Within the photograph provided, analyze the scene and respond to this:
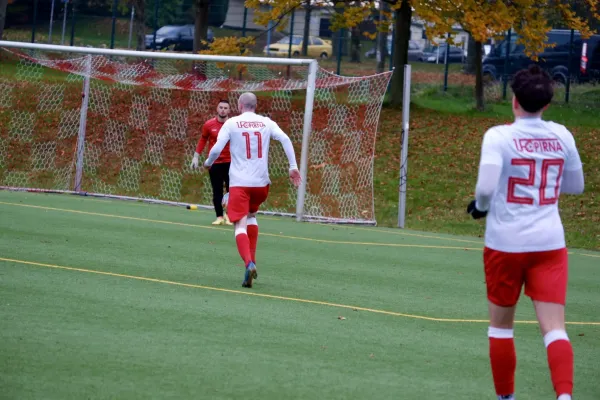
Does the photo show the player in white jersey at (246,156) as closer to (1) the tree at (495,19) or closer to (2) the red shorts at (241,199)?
(2) the red shorts at (241,199)

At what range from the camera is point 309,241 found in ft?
46.7

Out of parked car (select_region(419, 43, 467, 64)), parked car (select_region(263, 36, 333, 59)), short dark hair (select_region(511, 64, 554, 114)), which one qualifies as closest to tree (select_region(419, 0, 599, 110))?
parked car (select_region(263, 36, 333, 59))

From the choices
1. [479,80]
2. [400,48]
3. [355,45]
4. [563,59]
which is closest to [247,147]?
[400,48]

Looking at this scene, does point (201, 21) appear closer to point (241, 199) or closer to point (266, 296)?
point (241, 199)

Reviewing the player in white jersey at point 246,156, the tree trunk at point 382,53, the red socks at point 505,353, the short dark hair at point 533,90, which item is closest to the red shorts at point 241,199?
the player in white jersey at point 246,156

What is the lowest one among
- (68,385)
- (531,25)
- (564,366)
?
(68,385)

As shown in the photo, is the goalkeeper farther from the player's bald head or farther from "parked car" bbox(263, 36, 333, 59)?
"parked car" bbox(263, 36, 333, 59)

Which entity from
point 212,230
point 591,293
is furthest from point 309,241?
point 591,293

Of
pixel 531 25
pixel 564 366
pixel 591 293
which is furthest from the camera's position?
pixel 531 25

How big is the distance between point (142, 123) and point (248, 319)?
1305cm

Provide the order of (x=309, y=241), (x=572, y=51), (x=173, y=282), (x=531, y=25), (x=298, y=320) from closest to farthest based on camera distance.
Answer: (x=298, y=320), (x=173, y=282), (x=309, y=241), (x=531, y=25), (x=572, y=51)

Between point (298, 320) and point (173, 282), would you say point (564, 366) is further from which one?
point (173, 282)

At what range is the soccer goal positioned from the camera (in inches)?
724

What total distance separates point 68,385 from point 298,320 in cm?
278
